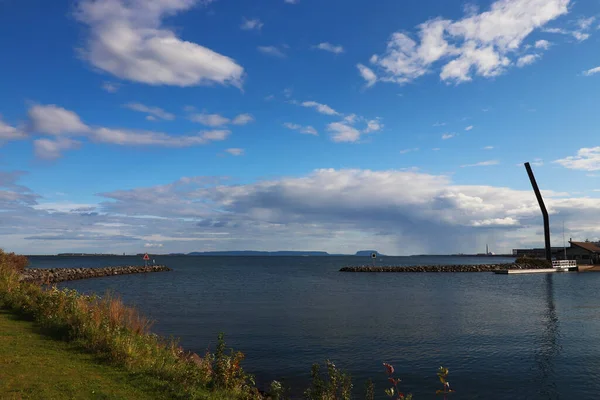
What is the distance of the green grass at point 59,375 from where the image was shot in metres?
10.2

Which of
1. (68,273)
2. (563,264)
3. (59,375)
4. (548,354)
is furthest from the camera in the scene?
(563,264)

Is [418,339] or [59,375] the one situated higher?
[59,375]

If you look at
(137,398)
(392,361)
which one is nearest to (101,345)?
(137,398)

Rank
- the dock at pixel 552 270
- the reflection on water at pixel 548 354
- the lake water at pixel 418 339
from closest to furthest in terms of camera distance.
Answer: the reflection on water at pixel 548 354 → the lake water at pixel 418 339 → the dock at pixel 552 270

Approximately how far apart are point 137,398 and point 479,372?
1487cm

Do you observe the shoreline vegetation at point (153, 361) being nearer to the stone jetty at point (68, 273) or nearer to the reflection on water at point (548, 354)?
the reflection on water at point (548, 354)

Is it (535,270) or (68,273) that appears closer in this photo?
(68,273)

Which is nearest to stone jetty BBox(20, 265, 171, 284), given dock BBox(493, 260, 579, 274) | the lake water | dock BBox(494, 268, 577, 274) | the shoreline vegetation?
the lake water

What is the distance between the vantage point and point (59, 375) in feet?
37.4

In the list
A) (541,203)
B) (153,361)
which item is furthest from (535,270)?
(153,361)

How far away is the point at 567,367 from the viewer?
63.6 ft

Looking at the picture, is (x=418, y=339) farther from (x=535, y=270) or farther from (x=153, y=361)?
(x=535, y=270)

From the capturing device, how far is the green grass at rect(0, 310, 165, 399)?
1024 cm

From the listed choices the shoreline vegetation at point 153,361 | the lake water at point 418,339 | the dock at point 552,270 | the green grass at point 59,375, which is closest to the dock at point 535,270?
the dock at point 552,270
